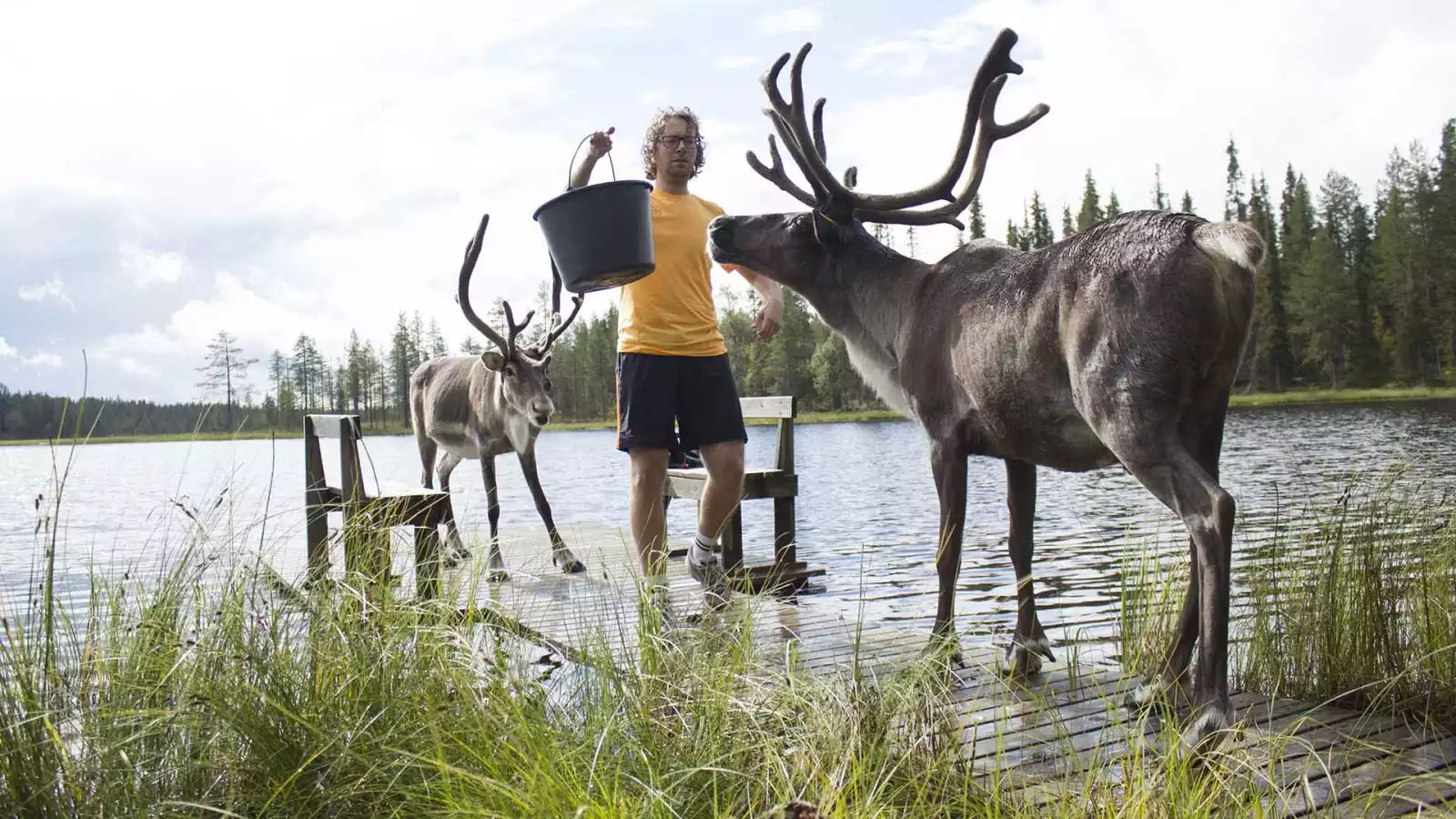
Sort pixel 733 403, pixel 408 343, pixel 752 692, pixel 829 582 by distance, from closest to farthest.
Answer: pixel 752 692 → pixel 733 403 → pixel 829 582 → pixel 408 343

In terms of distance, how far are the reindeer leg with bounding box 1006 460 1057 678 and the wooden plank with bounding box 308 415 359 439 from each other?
3.24m

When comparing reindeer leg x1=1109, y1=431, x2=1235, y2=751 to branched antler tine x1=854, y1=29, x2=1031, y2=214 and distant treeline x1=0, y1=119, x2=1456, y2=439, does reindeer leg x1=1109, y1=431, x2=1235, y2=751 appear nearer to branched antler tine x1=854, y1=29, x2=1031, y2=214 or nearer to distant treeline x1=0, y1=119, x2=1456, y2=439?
branched antler tine x1=854, y1=29, x2=1031, y2=214

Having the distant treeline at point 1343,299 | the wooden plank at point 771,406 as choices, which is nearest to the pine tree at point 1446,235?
the distant treeline at point 1343,299

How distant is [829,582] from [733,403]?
4.38 metres

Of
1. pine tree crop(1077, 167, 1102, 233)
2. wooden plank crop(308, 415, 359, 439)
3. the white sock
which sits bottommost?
the white sock

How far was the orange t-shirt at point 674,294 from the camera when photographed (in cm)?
487

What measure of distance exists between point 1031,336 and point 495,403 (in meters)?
5.87

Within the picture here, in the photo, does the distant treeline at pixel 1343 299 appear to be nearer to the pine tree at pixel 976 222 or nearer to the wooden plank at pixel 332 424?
the pine tree at pixel 976 222

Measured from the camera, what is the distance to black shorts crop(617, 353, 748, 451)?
4855 millimetres

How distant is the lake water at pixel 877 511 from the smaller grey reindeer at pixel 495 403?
0.63 m

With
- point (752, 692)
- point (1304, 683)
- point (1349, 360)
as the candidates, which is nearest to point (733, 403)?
point (752, 692)

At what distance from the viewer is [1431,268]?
55.6 metres

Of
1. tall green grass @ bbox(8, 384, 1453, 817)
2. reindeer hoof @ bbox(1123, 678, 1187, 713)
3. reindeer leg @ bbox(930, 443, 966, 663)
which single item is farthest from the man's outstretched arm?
reindeer hoof @ bbox(1123, 678, 1187, 713)

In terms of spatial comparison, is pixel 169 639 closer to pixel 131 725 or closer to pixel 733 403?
pixel 131 725
